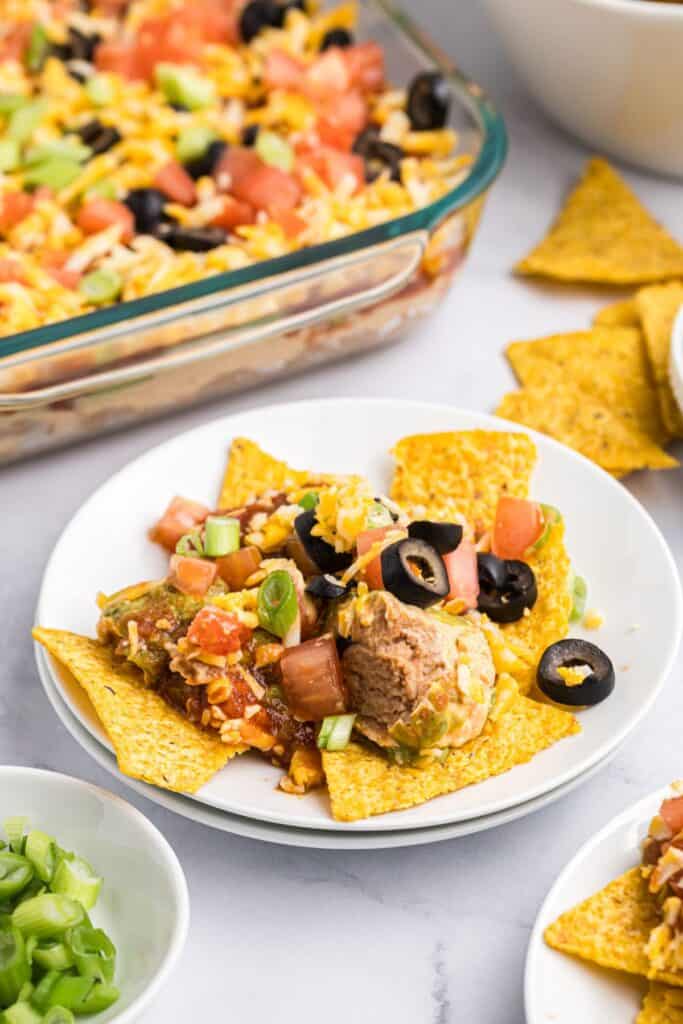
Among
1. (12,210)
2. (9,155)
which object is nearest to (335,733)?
(12,210)

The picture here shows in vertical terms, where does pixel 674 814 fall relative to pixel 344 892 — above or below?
above

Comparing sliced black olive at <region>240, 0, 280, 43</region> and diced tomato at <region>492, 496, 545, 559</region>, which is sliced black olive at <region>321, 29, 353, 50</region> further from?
diced tomato at <region>492, 496, 545, 559</region>

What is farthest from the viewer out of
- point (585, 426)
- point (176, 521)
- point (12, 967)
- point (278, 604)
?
point (585, 426)

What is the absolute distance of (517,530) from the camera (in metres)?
2.63

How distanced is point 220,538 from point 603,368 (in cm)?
123

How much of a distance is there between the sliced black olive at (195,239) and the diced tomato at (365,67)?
796mm

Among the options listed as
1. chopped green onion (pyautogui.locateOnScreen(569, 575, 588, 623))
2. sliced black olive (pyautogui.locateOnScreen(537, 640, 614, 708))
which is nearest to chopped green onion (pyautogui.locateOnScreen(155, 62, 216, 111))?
chopped green onion (pyautogui.locateOnScreen(569, 575, 588, 623))

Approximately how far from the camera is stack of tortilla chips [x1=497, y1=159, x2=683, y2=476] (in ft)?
10.2

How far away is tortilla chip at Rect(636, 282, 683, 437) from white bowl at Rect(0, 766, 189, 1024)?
1.58 meters

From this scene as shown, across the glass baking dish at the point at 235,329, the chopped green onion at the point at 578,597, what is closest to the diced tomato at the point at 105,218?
the glass baking dish at the point at 235,329

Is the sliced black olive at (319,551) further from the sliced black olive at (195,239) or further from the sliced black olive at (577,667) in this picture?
the sliced black olive at (195,239)

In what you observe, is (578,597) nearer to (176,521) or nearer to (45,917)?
(176,521)

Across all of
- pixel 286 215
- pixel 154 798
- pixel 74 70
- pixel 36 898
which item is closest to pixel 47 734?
pixel 154 798

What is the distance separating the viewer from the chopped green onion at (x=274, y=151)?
3549mm
